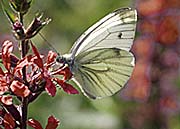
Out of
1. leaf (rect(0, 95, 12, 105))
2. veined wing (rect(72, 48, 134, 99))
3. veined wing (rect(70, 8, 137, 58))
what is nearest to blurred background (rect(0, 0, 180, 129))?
veined wing (rect(72, 48, 134, 99))

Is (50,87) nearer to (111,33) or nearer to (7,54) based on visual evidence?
(7,54)

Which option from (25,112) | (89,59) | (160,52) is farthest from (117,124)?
(25,112)

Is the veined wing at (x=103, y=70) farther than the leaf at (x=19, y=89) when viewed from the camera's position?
Yes

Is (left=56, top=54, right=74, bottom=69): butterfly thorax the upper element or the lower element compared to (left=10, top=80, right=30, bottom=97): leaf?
lower

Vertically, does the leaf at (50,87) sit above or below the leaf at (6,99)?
below

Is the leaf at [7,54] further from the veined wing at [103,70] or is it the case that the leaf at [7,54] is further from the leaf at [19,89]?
the veined wing at [103,70]

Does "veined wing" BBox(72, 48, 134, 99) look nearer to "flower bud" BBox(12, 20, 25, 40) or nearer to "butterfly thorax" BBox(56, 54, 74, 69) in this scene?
"butterfly thorax" BBox(56, 54, 74, 69)

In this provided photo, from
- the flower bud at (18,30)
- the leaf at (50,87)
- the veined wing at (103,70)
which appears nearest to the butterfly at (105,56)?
the veined wing at (103,70)
